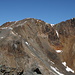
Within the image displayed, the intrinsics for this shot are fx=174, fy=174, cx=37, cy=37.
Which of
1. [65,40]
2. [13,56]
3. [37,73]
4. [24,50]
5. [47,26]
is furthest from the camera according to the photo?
[65,40]

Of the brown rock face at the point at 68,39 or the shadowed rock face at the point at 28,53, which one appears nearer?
the shadowed rock face at the point at 28,53

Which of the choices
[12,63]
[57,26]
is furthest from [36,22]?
[12,63]

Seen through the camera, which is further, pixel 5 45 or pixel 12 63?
pixel 5 45

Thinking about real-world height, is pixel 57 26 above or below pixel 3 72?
above

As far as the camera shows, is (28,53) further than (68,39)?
No

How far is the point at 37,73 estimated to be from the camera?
22969 mm

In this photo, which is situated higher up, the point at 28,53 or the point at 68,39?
the point at 68,39

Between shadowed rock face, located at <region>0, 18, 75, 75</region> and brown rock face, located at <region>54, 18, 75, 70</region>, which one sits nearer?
shadowed rock face, located at <region>0, 18, 75, 75</region>

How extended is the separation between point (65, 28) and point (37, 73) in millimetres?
51587

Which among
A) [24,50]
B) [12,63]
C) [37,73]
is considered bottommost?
[37,73]

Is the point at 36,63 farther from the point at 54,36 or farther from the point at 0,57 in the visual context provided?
the point at 54,36

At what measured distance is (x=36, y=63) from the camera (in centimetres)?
2698

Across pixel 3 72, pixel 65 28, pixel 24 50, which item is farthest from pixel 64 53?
pixel 3 72

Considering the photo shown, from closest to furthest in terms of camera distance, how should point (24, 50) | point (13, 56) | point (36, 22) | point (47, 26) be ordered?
1. point (13, 56)
2. point (24, 50)
3. point (36, 22)
4. point (47, 26)
